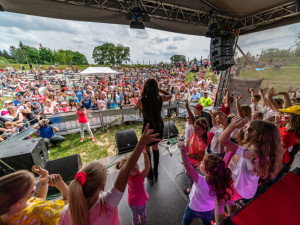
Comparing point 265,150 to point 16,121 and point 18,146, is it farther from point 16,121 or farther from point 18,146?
point 16,121

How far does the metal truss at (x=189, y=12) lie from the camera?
11.8 feet

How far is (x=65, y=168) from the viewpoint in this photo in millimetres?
2584

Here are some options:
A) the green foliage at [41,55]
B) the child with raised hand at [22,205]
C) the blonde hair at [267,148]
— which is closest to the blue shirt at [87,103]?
the child with raised hand at [22,205]

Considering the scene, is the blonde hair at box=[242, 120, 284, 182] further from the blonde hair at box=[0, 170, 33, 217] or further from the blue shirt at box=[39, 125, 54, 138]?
the blue shirt at box=[39, 125, 54, 138]

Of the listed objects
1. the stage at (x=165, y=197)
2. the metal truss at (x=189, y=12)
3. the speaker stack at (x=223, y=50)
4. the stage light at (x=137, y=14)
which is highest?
the metal truss at (x=189, y=12)

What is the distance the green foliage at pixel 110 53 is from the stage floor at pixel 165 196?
44639mm

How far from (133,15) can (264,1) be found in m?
3.76

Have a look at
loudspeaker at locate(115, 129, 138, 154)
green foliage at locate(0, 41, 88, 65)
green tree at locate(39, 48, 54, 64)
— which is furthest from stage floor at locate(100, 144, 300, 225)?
green tree at locate(39, 48, 54, 64)

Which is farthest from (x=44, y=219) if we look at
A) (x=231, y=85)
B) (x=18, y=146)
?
(x=231, y=85)

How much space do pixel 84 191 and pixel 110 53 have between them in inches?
1878

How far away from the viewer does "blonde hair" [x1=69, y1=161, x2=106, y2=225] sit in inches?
31.5

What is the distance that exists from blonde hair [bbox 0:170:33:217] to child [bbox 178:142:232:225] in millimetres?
1426

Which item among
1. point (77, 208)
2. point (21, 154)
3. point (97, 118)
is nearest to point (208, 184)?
point (77, 208)

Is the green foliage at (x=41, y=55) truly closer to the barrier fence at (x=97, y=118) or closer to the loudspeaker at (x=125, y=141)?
the barrier fence at (x=97, y=118)
